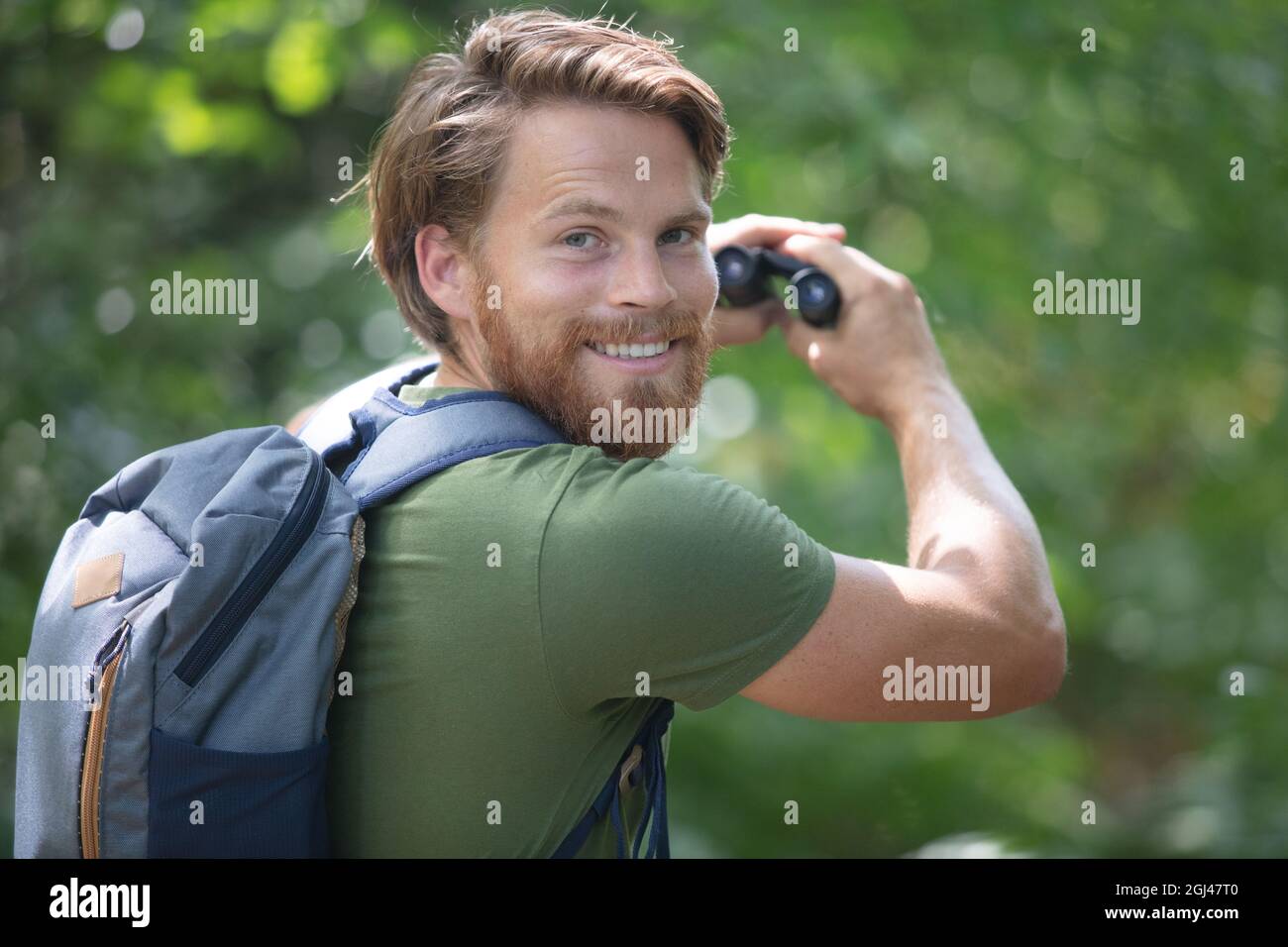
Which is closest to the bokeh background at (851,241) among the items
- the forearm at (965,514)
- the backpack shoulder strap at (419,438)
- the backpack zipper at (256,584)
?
the forearm at (965,514)

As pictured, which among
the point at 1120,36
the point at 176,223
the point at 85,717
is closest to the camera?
the point at 85,717

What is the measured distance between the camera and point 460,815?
1.74m

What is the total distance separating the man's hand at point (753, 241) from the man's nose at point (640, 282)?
1.55 ft

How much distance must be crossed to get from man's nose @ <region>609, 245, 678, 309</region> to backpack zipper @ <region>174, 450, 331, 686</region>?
52cm

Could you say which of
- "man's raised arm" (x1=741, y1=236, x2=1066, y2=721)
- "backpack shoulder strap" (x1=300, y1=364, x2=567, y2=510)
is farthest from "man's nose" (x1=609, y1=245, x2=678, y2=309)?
"man's raised arm" (x1=741, y1=236, x2=1066, y2=721)

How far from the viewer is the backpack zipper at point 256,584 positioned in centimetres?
156

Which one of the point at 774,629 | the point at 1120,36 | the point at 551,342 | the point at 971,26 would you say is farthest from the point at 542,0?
the point at 774,629

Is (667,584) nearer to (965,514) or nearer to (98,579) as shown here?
(965,514)

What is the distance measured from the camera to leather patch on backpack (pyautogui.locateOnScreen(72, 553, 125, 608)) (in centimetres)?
164

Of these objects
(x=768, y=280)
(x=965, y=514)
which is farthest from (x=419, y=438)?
(x=768, y=280)
